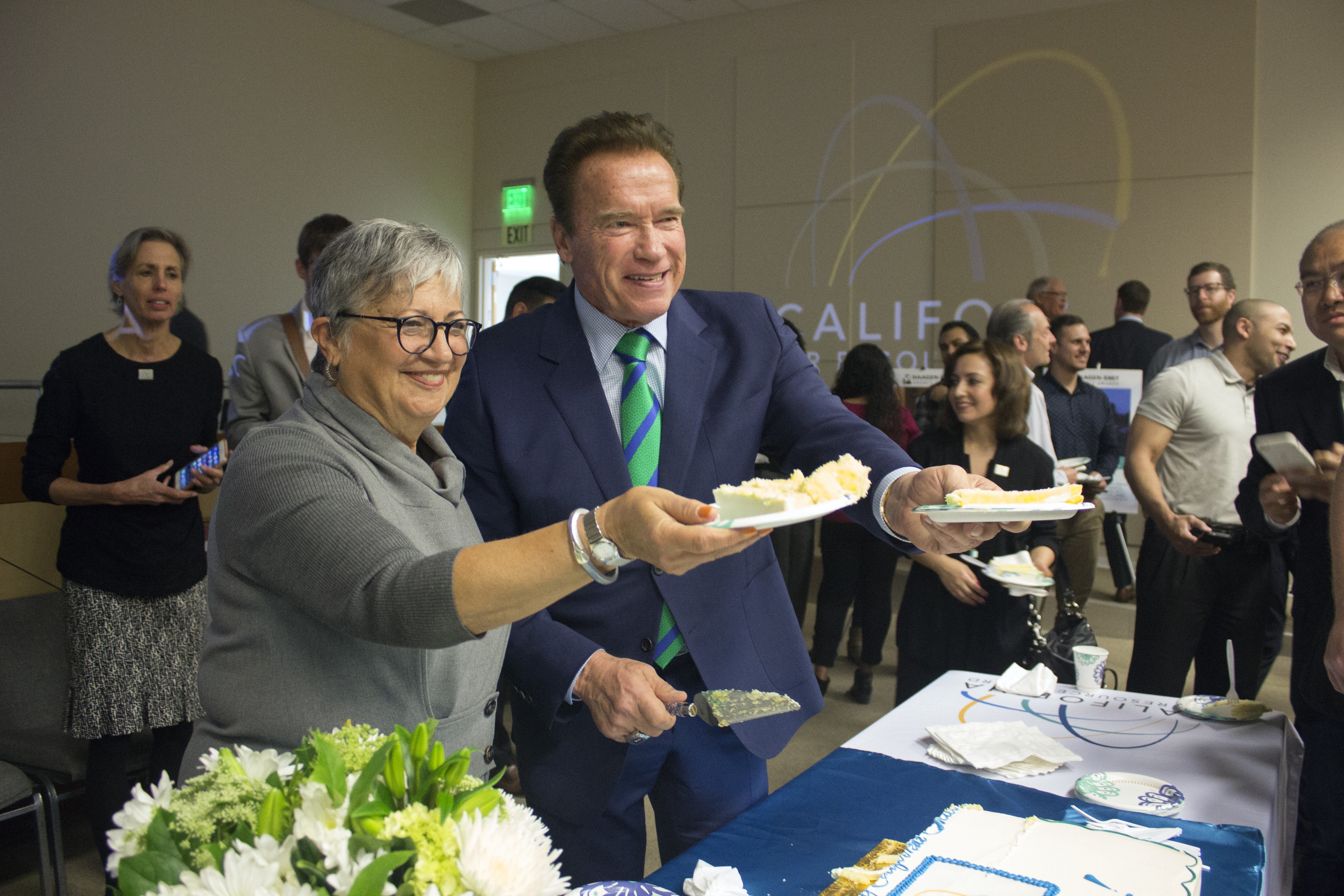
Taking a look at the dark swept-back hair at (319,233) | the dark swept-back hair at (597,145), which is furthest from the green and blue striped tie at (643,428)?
the dark swept-back hair at (319,233)

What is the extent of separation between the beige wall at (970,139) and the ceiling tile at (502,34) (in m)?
0.20

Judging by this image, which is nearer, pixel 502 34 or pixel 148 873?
pixel 148 873

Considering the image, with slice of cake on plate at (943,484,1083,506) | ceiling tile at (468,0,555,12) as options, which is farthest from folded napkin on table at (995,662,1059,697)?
ceiling tile at (468,0,555,12)

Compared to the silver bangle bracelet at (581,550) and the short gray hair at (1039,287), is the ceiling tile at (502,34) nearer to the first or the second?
the short gray hair at (1039,287)

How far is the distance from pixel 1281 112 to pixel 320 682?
6.92 meters

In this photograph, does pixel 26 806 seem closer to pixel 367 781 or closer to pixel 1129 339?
pixel 367 781

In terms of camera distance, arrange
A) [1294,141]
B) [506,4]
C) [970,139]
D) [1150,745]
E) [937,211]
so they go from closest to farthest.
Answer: [1150,745]
[1294,141]
[970,139]
[937,211]
[506,4]

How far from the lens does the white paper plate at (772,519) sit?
91cm

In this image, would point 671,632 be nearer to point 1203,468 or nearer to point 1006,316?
point 1203,468

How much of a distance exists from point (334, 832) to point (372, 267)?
767 mm

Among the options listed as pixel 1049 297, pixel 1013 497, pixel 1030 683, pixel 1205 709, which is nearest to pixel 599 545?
pixel 1013 497

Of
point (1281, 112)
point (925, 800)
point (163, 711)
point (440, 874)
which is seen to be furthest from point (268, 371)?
point (1281, 112)

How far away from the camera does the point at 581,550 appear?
0.96 m

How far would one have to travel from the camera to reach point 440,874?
67cm
